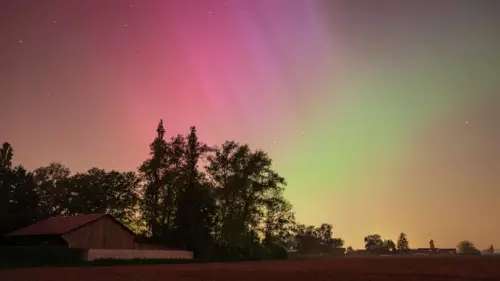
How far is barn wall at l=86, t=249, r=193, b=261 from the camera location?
148ft

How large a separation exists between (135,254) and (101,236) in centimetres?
530

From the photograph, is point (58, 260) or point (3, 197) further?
point (3, 197)

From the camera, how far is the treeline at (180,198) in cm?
6238

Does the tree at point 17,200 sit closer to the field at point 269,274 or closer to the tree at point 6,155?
the tree at point 6,155

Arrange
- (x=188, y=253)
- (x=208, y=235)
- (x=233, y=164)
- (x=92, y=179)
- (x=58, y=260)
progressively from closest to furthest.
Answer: (x=58, y=260), (x=188, y=253), (x=208, y=235), (x=233, y=164), (x=92, y=179)

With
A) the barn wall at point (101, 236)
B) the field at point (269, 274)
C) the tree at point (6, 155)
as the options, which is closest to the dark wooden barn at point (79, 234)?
the barn wall at point (101, 236)

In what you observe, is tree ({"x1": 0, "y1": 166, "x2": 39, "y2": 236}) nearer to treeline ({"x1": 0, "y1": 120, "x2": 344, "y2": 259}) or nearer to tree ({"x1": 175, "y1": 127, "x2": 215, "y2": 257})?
treeline ({"x1": 0, "y1": 120, "x2": 344, "y2": 259})

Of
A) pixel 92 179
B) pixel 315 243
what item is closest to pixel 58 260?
pixel 92 179

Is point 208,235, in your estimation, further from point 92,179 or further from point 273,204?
point 92,179

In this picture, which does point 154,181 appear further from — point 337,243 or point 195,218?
point 337,243

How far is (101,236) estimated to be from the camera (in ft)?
172

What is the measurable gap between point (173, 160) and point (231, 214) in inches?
555

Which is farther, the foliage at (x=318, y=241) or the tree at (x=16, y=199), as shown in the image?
the foliage at (x=318, y=241)

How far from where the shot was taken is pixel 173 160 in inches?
2753
